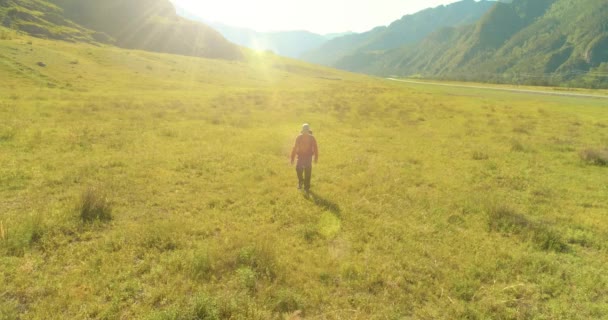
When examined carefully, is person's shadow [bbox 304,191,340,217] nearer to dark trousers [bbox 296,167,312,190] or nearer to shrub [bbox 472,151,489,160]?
dark trousers [bbox 296,167,312,190]

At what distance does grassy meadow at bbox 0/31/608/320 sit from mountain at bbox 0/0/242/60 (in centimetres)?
11947

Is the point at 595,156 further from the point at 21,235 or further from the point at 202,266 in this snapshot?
the point at 21,235

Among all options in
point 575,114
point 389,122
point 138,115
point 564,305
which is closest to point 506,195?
point 564,305

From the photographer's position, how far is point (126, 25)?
155250mm

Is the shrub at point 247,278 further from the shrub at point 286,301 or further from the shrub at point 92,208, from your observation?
the shrub at point 92,208

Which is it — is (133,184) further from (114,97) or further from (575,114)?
(575,114)

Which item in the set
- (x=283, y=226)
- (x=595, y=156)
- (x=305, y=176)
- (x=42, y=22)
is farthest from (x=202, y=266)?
(x=42, y=22)

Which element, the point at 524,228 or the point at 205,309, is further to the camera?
the point at 524,228

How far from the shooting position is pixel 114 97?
1458 inches

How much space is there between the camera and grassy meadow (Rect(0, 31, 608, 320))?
7762 mm

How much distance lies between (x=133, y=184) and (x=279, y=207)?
6.72 metres

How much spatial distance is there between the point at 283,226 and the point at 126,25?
180 meters

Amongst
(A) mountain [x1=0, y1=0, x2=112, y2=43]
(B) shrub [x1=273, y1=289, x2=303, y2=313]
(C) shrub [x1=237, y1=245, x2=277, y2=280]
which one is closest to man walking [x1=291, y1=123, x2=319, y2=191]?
(C) shrub [x1=237, y1=245, x2=277, y2=280]

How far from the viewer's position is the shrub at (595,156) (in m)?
21.0
